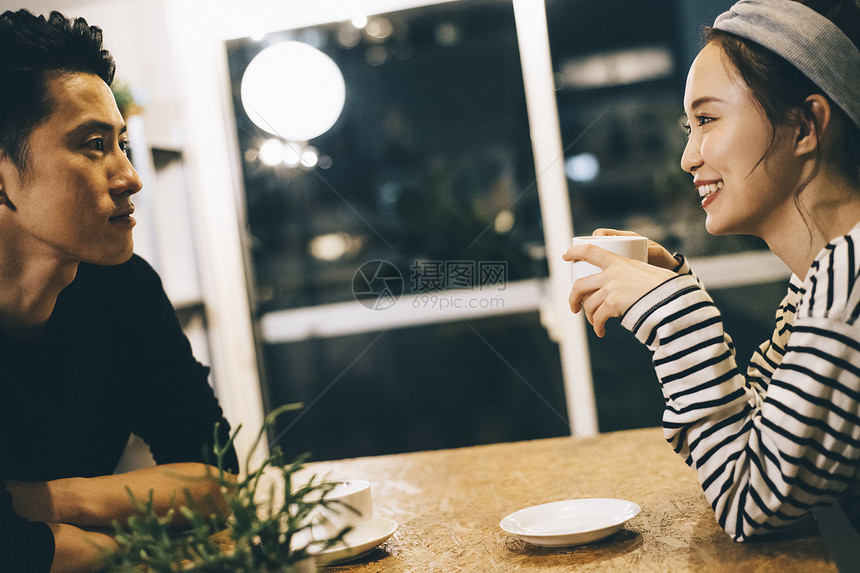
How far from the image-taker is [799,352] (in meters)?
0.80

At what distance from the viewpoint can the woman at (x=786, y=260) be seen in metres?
0.78

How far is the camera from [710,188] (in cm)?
100

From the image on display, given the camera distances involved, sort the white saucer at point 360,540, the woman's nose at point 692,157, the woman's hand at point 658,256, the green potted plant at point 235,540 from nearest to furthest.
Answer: the green potted plant at point 235,540 → the white saucer at point 360,540 → the woman's nose at point 692,157 → the woman's hand at point 658,256

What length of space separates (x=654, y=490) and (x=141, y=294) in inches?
37.7

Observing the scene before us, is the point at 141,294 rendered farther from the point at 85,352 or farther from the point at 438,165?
the point at 438,165

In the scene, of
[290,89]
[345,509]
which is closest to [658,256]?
[345,509]

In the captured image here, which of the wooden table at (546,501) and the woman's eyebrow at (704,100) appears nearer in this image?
the wooden table at (546,501)

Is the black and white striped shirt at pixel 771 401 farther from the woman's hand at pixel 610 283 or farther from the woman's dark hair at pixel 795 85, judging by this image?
the woman's dark hair at pixel 795 85

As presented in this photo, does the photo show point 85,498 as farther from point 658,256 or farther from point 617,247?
point 658,256

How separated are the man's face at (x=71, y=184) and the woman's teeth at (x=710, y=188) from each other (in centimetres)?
85

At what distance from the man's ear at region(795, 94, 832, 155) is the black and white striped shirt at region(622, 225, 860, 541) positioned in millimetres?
152

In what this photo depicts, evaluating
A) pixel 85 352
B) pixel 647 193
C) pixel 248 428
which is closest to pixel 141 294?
pixel 85 352

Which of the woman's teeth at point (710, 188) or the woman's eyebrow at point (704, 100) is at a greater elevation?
the woman's eyebrow at point (704, 100)
